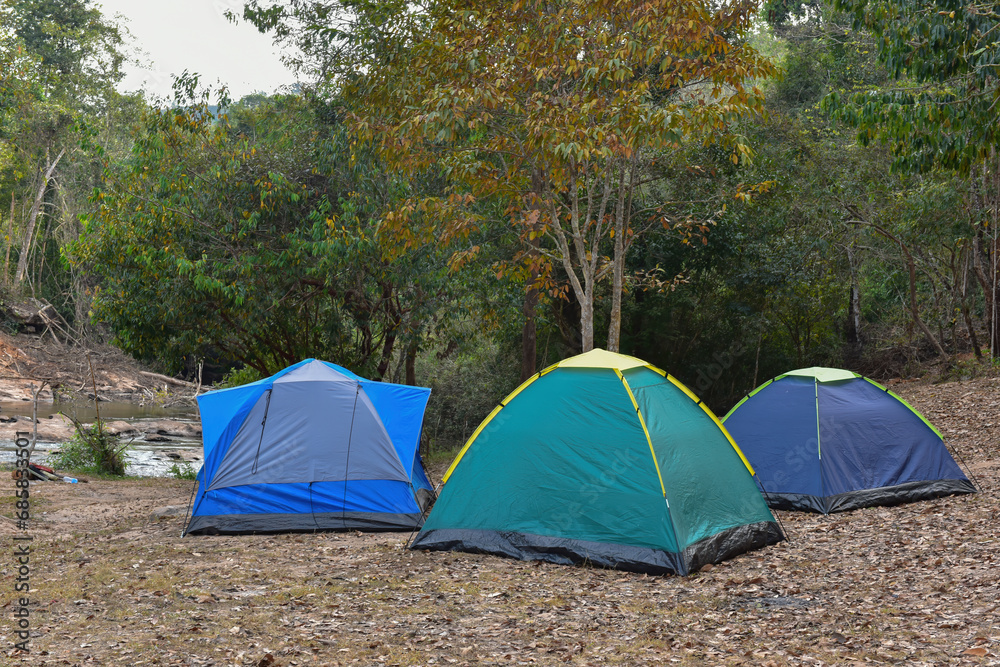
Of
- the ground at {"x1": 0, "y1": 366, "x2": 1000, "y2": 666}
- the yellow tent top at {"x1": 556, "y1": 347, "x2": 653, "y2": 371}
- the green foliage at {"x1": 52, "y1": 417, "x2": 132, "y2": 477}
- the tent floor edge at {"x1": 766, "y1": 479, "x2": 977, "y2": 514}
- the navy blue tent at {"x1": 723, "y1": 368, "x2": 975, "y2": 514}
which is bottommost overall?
the green foliage at {"x1": 52, "y1": 417, "x2": 132, "y2": 477}

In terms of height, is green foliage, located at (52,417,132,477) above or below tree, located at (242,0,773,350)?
below

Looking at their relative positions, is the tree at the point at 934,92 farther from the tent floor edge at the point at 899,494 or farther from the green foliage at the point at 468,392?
the green foliage at the point at 468,392

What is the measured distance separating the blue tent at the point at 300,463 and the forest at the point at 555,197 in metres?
3.23

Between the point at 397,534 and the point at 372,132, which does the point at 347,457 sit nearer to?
the point at 397,534

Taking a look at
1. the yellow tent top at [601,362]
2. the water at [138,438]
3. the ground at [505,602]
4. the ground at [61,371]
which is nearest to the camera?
the ground at [505,602]

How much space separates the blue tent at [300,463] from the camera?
28.3 feet

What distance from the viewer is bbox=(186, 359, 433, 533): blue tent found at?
862 cm

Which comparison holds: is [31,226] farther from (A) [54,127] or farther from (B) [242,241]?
(B) [242,241]

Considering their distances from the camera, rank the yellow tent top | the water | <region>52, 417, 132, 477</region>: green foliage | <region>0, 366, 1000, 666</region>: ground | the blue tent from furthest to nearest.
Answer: the water, <region>52, 417, 132, 477</region>: green foliage, the blue tent, the yellow tent top, <region>0, 366, 1000, 666</region>: ground

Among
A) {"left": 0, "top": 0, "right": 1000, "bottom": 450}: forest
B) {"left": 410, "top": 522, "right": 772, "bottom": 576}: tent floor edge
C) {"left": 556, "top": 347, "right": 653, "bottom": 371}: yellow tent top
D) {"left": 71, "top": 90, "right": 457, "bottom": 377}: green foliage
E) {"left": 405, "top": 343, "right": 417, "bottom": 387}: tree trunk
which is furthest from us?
Answer: {"left": 405, "top": 343, "right": 417, "bottom": 387}: tree trunk

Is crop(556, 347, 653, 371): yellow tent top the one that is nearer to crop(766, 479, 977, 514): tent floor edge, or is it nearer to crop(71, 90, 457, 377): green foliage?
crop(766, 479, 977, 514): tent floor edge

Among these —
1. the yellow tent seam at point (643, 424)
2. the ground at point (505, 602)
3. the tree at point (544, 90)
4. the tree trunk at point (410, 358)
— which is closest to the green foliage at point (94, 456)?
the tree trunk at point (410, 358)

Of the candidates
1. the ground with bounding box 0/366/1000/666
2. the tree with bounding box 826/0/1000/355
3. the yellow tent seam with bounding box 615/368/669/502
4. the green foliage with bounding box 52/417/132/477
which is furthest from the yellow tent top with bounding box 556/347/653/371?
the green foliage with bounding box 52/417/132/477

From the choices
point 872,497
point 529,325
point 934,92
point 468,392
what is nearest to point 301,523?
point 872,497
